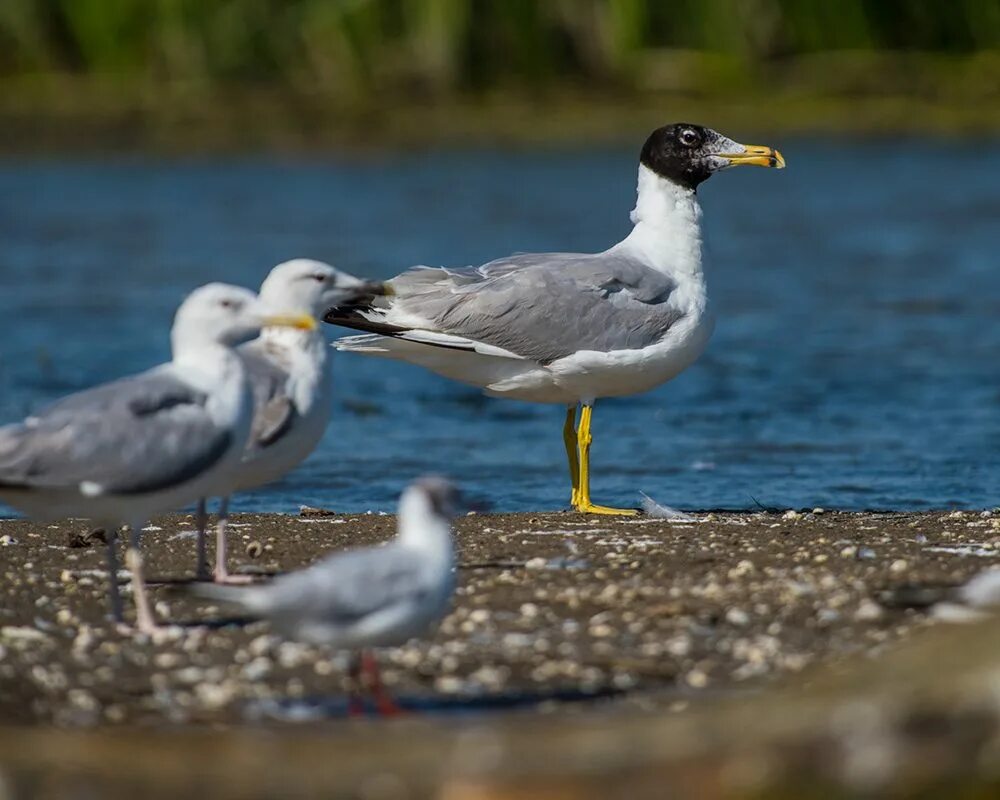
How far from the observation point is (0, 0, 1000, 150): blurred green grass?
25.5 meters

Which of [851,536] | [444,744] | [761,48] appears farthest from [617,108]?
[444,744]

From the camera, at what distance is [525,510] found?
949 centimetres

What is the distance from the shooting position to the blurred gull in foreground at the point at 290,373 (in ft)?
21.9

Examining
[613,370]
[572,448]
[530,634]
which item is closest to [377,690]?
[530,634]

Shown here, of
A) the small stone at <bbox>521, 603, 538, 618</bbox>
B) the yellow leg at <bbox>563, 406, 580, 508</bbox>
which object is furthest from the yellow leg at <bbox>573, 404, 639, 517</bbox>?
the small stone at <bbox>521, 603, 538, 618</bbox>

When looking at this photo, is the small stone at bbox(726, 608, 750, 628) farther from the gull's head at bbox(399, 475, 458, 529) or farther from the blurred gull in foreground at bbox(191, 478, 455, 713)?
the blurred gull in foreground at bbox(191, 478, 455, 713)

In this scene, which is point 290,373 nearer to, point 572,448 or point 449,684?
point 449,684

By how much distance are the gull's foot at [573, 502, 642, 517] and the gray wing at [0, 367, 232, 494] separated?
9.32 ft

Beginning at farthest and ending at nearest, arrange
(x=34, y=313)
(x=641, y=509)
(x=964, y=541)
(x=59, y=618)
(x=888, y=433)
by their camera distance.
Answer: (x=34, y=313) < (x=888, y=433) < (x=641, y=509) < (x=964, y=541) < (x=59, y=618)

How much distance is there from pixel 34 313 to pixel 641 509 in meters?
9.27

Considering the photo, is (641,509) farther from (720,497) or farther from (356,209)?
(356,209)

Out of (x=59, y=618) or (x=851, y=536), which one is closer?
(x=59, y=618)

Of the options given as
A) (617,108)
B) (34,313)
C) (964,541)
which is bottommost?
(964,541)

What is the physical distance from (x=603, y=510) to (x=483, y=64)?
1828 cm
